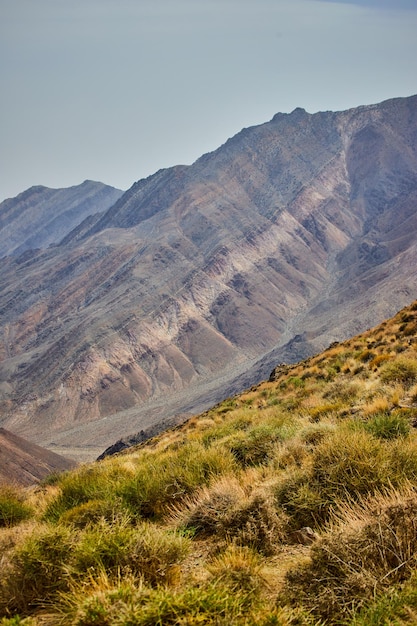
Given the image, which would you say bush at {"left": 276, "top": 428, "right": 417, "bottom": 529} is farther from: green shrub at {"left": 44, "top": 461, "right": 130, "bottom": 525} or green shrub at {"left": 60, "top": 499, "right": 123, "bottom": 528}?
green shrub at {"left": 44, "top": 461, "right": 130, "bottom": 525}

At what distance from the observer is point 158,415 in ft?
436

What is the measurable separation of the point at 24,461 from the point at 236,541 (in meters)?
64.9

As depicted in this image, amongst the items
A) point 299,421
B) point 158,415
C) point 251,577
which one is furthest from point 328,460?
point 158,415

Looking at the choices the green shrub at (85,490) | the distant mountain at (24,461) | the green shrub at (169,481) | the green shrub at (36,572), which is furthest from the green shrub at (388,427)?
the distant mountain at (24,461)

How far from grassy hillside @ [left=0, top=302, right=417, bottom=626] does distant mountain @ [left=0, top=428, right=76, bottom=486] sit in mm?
49944

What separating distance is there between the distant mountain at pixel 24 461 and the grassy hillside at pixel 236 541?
4994 centimetres

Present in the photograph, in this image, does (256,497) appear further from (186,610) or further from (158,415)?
(158,415)

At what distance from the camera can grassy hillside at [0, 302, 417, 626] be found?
3709 mm

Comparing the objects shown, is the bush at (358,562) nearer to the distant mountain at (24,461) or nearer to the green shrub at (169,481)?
the green shrub at (169,481)

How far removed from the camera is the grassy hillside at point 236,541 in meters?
3.71

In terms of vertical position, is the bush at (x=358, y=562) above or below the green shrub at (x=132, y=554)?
below

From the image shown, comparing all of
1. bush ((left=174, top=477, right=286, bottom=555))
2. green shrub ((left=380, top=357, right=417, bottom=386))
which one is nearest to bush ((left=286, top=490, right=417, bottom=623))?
bush ((left=174, top=477, right=286, bottom=555))

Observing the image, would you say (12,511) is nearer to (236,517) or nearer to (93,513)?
(93,513)

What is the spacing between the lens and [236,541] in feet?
17.9
